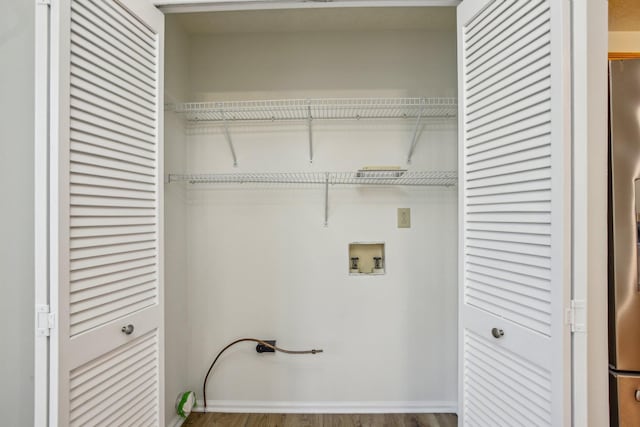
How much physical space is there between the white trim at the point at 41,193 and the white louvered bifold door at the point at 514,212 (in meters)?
1.32

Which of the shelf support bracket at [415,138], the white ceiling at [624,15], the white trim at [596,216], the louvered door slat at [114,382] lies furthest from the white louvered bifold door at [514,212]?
the louvered door slat at [114,382]

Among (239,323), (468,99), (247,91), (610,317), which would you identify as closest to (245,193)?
(247,91)

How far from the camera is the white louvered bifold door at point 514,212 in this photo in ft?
2.83

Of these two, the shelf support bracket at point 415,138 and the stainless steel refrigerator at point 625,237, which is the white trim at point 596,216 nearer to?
the stainless steel refrigerator at point 625,237

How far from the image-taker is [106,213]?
1.02m

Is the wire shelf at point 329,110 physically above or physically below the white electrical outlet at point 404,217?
above

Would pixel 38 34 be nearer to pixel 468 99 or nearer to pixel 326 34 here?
pixel 468 99

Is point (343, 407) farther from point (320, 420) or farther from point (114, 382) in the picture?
point (114, 382)

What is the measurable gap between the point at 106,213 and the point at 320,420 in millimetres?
1628

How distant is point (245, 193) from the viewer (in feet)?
6.54

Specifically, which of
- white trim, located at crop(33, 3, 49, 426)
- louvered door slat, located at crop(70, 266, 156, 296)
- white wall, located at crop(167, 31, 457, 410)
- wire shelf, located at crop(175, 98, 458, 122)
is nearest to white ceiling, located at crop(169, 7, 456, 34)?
white wall, located at crop(167, 31, 457, 410)

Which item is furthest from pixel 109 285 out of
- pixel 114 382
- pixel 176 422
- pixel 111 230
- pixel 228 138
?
pixel 176 422

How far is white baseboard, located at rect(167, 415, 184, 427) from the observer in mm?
1783

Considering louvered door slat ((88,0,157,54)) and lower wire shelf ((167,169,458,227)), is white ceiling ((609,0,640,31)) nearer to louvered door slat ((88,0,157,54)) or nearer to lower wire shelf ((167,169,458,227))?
lower wire shelf ((167,169,458,227))
